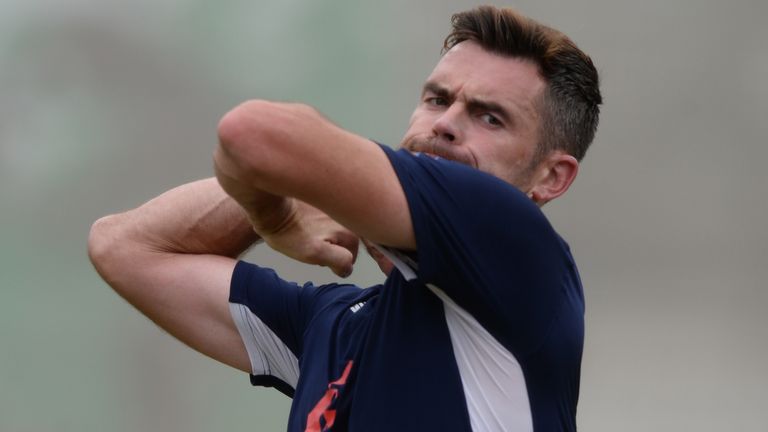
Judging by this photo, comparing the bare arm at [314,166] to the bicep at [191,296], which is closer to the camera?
the bare arm at [314,166]

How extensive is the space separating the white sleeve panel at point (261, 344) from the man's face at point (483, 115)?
0.62 m

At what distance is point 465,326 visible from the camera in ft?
7.38

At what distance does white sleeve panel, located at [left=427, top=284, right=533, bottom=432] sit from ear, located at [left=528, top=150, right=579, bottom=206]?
54 cm

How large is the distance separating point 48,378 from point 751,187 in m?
3.33

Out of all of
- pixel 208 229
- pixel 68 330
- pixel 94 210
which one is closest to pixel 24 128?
pixel 94 210

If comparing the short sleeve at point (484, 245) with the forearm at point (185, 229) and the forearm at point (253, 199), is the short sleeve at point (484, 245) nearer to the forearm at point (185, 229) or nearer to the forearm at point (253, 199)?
the forearm at point (253, 199)

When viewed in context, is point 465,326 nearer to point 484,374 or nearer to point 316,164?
point 484,374

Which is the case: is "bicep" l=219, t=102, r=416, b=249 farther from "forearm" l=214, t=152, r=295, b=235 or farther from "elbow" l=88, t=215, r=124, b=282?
"elbow" l=88, t=215, r=124, b=282

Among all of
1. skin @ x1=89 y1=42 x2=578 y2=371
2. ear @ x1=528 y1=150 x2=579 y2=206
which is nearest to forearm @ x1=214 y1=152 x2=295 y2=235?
skin @ x1=89 y1=42 x2=578 y2=371

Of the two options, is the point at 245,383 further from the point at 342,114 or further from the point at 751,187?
the point at 751,187

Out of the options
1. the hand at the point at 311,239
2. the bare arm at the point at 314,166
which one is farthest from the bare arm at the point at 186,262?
the bare arm at the point at 314,166

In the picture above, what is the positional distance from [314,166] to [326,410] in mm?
643

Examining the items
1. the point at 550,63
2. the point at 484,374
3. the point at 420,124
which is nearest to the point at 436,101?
the point at 420,124

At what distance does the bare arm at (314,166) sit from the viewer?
196 centimetres
